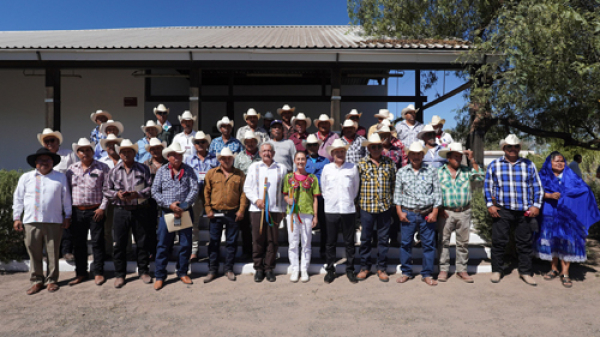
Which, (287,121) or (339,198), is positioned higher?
(287,121)

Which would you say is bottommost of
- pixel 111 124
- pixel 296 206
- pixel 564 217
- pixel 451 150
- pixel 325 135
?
pixel 564 217

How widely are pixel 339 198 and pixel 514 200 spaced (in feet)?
7.63

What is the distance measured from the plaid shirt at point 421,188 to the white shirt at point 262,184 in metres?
1.64

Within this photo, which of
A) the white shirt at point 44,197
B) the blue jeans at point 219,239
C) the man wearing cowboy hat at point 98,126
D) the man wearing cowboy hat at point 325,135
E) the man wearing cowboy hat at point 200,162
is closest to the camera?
the white shirt at point 44,197

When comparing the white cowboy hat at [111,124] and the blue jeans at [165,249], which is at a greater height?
the white cowboy hat at [111,124]

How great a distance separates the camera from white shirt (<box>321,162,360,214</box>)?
4.78m

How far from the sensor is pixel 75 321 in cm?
380

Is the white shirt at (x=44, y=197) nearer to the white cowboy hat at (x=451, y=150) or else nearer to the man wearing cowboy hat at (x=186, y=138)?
the man wearing cowboy hat at (x=186, y=138)

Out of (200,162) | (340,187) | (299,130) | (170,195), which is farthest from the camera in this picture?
(299,130)

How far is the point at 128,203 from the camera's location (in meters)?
4.71

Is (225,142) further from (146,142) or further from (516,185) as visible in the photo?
(516,185)

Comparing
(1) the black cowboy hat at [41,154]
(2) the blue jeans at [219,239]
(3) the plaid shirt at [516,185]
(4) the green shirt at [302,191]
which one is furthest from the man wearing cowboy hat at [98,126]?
(3) the plaid shirt at [516,185]

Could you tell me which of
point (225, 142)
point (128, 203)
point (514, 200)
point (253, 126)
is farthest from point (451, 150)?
point (128, 203)

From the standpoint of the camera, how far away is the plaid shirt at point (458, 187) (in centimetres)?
480
